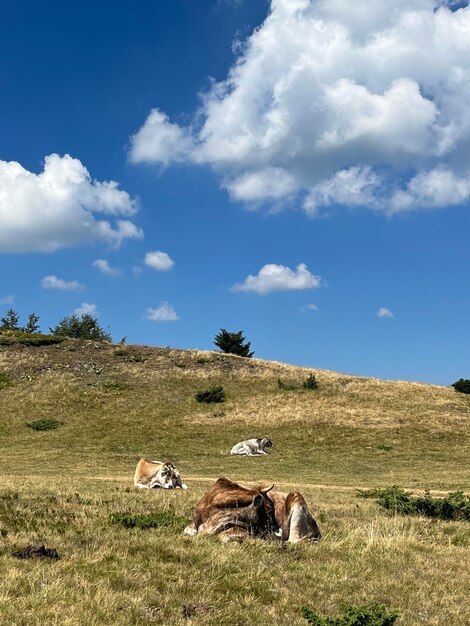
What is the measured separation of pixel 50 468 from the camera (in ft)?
94.2

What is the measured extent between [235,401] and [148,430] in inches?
441

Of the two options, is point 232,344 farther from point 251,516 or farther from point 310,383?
point 251,516

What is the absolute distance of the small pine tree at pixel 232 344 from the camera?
3290 inches

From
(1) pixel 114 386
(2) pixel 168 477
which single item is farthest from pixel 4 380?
(2) pixel 168 477

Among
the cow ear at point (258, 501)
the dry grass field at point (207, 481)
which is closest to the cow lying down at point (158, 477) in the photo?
the dry grass field at point (207, 481)

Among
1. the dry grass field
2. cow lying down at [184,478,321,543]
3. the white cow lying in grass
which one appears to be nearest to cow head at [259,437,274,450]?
the white cow lying in grass

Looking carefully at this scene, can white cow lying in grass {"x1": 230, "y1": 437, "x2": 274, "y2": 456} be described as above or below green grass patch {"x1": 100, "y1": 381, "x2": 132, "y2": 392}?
below

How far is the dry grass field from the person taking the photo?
23.7ft

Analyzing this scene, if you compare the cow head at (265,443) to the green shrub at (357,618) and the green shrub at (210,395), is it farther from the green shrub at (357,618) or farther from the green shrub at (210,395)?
the green shrub at (357,618)

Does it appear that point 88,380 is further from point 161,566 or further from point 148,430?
point 161,566

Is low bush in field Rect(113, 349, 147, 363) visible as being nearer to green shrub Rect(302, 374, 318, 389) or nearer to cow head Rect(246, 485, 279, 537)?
green shrub Rect(302, 374, 318, 389)

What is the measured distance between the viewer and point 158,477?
21.2 metres

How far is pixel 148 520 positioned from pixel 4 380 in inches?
1941

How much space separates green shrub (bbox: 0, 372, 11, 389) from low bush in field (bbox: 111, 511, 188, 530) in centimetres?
4703
